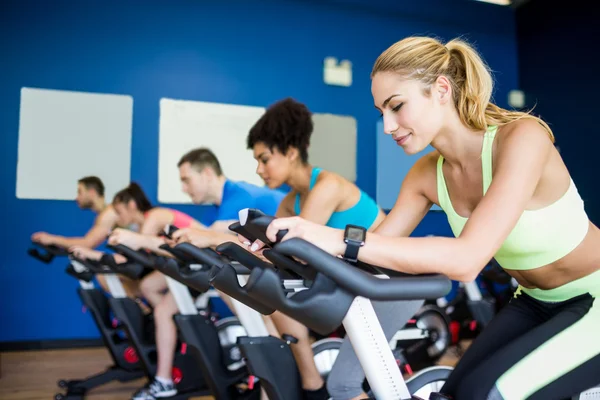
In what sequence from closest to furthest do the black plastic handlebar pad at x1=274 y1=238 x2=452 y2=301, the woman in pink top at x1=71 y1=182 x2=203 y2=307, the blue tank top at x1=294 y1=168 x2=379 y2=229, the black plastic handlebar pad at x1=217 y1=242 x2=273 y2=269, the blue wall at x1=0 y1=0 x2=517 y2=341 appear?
the black plastic handlebar pad at x1=274 y1=238 x2=452 y2=301 < the black plastic handlebar pad at x1=217 y1=242 x2=273 y2=269 < the blue tank top at x1=294 y1=168 x2=379 y2=229 < the woman in pink top at x1=71 y1=182 x2=203 y2=307 < the blue wall at x1=0 y1=0 x2=517 y2=341

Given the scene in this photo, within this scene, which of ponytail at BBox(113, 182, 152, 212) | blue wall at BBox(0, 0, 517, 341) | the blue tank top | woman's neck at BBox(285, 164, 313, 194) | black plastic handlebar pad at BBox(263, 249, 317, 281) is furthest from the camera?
blue wall at BBox(0, 0, 517, 341)

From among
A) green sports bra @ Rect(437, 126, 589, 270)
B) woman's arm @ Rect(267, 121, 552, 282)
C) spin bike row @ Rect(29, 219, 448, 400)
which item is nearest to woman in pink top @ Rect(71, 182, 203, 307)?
spin bike row @ Rect(29, 219, 448, 400)

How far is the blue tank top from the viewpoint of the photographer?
8.09 feet

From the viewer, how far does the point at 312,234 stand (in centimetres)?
105

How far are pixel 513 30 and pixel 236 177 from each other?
3480 millimetres

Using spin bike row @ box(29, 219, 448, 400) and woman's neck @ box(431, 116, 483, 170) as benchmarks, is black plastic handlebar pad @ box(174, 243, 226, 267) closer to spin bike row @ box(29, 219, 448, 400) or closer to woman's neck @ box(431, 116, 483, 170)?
spin bike row @ box(29, 219, 448, 400)

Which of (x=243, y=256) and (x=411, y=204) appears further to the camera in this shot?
(x=411, y=204)

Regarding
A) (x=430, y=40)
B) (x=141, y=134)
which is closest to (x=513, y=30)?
(x=141, y=134)

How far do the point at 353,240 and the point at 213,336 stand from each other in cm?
204

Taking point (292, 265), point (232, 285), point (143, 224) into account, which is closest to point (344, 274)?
point (292, 265)

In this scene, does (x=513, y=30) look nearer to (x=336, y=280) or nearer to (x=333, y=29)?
(x=333, y=29)

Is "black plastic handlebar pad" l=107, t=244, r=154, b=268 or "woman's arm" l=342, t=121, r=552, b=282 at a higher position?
"woman's arm" l=342, t=121, r=552, b=282

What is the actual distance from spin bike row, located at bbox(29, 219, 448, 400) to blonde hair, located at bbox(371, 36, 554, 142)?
53 centimetres

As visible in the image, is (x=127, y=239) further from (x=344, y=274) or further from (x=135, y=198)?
(x=344, y=274)
